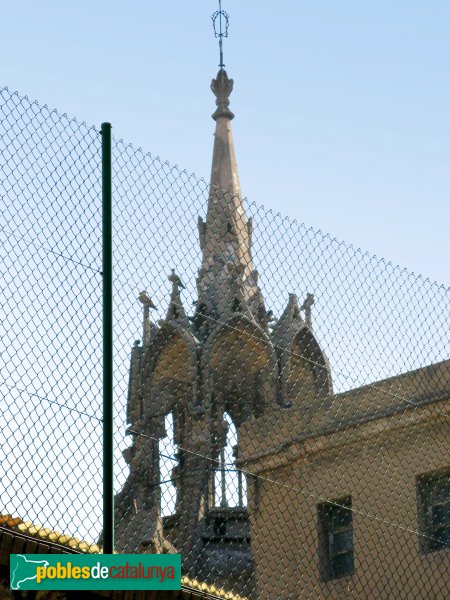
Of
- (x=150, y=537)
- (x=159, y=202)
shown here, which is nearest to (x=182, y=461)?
(x=150, y=537)

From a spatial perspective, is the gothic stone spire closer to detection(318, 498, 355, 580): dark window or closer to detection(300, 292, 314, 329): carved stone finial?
detection(300, 292, 314, 329): carved stone finial

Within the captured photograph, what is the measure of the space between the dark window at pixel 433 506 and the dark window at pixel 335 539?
19.9 inches

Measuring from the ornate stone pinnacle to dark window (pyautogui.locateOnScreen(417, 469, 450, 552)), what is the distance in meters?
33.3

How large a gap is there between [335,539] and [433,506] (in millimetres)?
806

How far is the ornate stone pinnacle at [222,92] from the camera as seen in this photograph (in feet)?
147

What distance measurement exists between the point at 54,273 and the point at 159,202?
970 mm

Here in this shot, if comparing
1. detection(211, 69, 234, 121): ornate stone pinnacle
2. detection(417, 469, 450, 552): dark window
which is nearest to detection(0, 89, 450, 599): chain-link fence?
detection(417, 469, 450, 552): dark window

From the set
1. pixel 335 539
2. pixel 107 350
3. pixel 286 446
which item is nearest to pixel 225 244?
pixel 107 350

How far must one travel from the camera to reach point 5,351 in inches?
277

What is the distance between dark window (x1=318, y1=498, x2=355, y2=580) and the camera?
984 centimetres

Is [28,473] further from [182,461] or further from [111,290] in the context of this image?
[182,461]

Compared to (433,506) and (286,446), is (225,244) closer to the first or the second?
(286,446)

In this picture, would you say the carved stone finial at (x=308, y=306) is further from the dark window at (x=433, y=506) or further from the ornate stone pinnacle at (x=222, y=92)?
the ornate stone pinnacle at (x=222, y=92)

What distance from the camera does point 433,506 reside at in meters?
11.3
